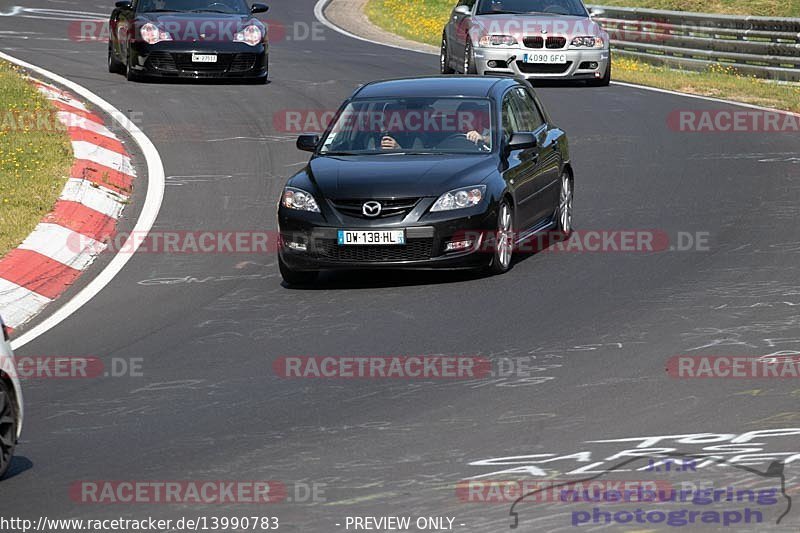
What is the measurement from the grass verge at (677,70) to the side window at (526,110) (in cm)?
915

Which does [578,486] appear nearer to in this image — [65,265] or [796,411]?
[796,411]

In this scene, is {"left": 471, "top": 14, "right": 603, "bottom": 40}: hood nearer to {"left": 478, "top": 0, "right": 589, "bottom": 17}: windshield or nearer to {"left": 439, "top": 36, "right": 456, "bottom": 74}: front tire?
{"left": 478, "top": 0, "right": 589, "bottom": 17}: windshield

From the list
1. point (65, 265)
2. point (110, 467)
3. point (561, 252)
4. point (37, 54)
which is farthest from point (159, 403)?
point (37, 54)

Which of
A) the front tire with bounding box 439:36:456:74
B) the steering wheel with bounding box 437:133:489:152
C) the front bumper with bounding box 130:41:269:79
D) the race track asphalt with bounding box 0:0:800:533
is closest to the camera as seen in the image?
the race track asphalt with bounding box 0:0:800:533

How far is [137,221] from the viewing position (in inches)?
623

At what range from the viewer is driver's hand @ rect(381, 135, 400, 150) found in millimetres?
14031

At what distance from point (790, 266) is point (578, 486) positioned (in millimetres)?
6269

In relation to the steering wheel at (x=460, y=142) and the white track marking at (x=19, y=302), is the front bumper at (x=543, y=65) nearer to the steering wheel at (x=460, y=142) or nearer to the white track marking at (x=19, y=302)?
the steering wheel at (x=460, y=142)

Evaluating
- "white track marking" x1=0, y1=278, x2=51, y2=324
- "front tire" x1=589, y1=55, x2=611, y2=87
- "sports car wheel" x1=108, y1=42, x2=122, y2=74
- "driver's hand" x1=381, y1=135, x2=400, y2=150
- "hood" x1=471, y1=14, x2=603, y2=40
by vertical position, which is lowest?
"front tire" x1=589, y1=55, x2=611, y2=87

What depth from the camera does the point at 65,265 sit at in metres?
13.9

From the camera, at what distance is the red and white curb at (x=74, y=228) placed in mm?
12906

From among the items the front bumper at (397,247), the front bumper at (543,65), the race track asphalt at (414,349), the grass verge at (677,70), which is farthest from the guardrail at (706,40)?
the front bumper at (397,247)

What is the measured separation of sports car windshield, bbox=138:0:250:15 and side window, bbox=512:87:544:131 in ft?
37.7

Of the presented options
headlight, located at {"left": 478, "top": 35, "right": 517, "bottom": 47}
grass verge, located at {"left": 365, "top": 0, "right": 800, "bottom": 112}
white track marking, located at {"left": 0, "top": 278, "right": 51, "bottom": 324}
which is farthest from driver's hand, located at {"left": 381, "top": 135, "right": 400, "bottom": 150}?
headlight, located at {"left": 478, "top": 35, "right": 517, "bottom": 47}
